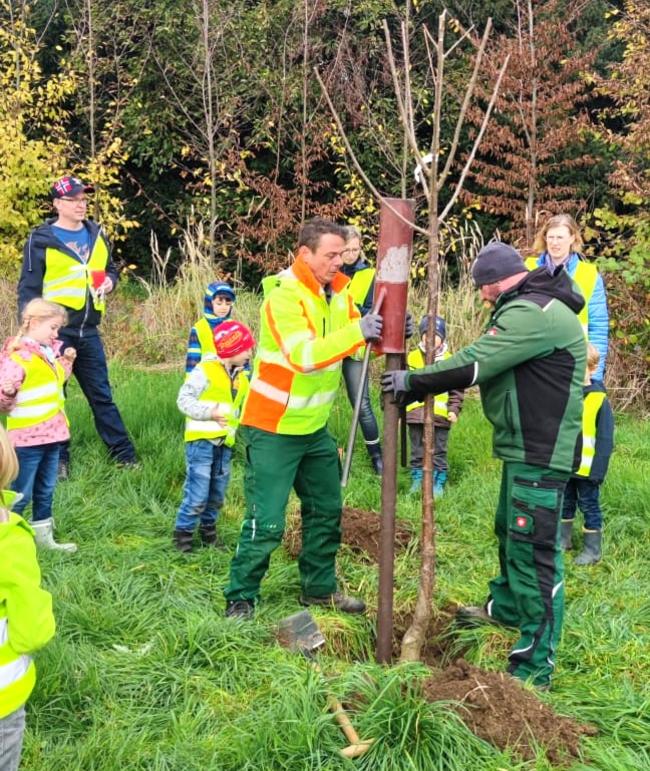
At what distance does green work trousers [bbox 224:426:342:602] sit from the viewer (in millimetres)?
4145

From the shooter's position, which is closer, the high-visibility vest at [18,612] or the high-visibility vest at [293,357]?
the high-visibility vest at [18,612]

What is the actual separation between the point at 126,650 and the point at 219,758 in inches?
36.7

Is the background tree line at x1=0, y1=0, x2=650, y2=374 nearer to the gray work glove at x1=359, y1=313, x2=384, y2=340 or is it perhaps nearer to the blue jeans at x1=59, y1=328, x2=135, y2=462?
the blue jeans at x1=59, y1=328, x2=135, y2=462

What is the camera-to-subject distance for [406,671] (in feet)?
11.2

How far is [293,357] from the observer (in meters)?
3.84

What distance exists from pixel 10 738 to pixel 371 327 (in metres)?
2.01

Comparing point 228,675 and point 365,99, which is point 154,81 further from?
point 228,675

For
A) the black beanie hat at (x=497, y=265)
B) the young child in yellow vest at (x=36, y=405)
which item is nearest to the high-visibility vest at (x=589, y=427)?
the black beanie hat at (x=497, y=265)

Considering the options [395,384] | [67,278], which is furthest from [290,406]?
[67,278]

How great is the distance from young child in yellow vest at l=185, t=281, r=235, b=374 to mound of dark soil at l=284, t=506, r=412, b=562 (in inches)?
49.6

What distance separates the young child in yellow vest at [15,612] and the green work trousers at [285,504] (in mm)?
1805

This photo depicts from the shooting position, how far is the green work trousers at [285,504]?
4.14 m

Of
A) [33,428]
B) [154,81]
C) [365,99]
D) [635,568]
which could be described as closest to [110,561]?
[33,428]

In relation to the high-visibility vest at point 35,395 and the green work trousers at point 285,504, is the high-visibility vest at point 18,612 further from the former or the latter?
the high-visibility vest at point 35,395
